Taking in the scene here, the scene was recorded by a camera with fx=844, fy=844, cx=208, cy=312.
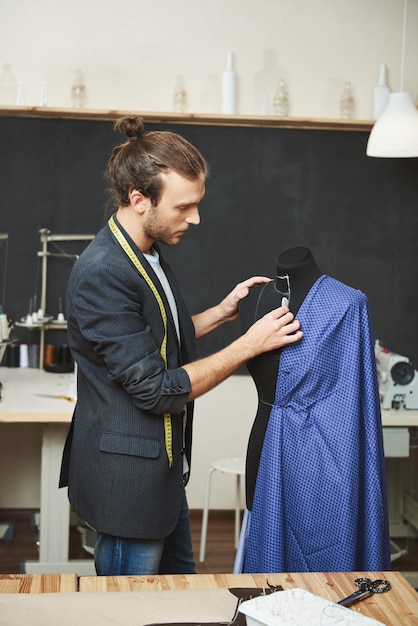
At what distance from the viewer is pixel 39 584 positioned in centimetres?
162

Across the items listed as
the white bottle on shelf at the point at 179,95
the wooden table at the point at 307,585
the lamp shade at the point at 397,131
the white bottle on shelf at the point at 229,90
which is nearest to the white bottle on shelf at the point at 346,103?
the white bottle on shelf at the point at 229,90

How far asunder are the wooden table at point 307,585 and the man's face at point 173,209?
2.79ft

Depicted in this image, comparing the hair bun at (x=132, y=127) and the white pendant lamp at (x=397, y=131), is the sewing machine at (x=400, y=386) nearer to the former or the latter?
the white pendant lamp at (x=397, y=131)

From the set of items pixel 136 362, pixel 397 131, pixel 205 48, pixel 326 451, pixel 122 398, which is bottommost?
pixel 326 451

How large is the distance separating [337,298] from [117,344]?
59cm

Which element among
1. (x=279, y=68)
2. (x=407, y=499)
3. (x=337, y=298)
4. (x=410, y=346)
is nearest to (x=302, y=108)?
(x=279, y=68)

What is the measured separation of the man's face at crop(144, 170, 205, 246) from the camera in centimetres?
207

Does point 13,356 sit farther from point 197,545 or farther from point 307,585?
point 307,585

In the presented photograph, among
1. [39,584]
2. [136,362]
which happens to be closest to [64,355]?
[136,362]

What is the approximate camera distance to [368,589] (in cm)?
162

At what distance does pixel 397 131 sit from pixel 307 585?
270 cm

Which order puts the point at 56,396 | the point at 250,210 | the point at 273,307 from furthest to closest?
1. the point at 250,210
2. the point at 56,396
3. the point at 273,307

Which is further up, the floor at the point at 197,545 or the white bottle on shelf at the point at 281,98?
the white bottle on shelf at the point at 281,98

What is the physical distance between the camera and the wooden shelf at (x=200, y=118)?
4590mm
